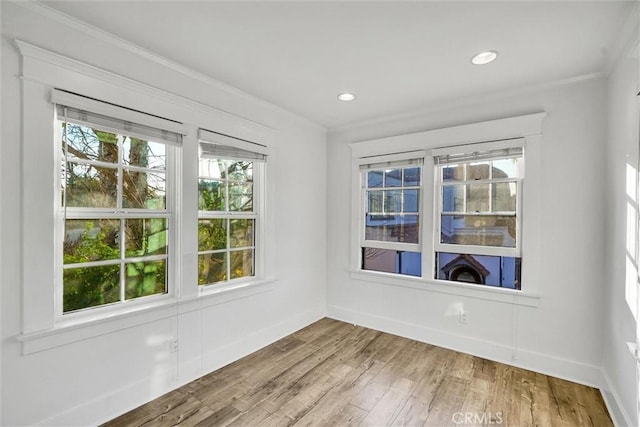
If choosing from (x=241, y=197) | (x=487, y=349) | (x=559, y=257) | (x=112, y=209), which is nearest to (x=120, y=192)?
(x=112, y=209)

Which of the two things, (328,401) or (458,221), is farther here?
(458,221)

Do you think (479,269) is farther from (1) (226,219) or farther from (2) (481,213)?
(1) (226,219)

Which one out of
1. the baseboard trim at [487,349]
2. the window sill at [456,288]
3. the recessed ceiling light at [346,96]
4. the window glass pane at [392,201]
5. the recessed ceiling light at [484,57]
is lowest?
the baseboard trim at [487,349]

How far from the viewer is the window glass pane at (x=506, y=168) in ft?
9.44

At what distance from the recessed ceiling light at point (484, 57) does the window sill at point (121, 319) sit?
111 inches

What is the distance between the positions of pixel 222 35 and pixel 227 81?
2.30 ft

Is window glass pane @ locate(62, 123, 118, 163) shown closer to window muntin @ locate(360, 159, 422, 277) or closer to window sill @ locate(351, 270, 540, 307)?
window muntin @ locate(360, 159, 422, 277)

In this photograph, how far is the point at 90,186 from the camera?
204 centimetres

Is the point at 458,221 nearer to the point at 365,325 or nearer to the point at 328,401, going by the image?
the point at 365,325

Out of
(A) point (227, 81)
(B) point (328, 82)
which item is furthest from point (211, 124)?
(B) point (328, 82)

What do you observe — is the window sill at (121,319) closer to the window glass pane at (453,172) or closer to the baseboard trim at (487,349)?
the baseboard trim at (487,349)

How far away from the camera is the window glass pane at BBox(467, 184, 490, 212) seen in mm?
3029

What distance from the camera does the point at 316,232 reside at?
401 centimetres

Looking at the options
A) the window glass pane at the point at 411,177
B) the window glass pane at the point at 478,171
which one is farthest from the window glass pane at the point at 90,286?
the window glass pane at the point at 478,171
